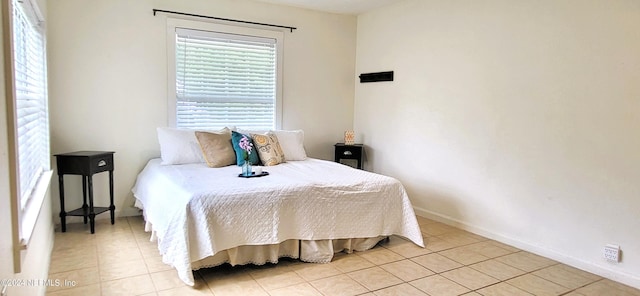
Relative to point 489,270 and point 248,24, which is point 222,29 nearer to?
point 248,24

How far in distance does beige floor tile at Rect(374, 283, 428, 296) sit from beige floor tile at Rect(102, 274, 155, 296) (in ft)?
4.85

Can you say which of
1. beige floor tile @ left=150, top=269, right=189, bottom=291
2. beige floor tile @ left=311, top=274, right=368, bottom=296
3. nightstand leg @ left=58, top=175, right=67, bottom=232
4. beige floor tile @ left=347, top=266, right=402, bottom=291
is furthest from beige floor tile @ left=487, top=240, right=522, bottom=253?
nightstand leg @ left=58, top=175, right=67, bottom=232

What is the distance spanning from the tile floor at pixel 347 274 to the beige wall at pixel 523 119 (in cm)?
34

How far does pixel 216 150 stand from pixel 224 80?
1.09 meters

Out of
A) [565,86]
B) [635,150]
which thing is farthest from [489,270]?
[565,86]

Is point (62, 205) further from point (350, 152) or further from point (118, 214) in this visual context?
point (350, 152)

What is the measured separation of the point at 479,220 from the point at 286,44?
9.67 ft

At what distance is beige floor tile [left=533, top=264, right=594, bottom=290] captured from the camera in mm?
2830

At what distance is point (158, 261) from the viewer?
120 inches

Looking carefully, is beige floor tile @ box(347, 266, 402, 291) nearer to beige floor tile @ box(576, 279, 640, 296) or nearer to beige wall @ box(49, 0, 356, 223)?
beige floor tile @ box(576, 279, 640, 296)

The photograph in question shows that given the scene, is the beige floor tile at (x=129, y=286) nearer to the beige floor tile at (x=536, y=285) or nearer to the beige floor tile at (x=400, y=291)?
the beige floor tile at (x=400, y=291)

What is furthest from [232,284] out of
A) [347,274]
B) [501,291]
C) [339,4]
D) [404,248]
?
[339,4]

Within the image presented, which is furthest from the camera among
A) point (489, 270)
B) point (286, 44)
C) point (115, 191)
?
point (286, 44)

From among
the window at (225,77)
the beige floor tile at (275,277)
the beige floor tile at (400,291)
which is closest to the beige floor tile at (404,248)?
the beige floor tile at (400,291)
